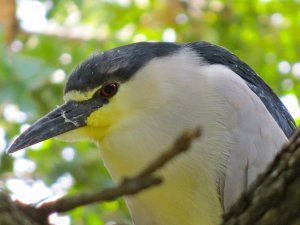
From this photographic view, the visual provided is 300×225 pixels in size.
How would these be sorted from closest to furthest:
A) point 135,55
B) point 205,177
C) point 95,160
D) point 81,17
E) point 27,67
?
point 205,177 → point 135,55 → point 27,67 → point 95,160 → point 81,17

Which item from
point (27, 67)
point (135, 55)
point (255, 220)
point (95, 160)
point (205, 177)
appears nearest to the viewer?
point (255, 220)

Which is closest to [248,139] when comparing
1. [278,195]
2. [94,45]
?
[278,195]

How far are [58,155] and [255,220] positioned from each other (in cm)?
432

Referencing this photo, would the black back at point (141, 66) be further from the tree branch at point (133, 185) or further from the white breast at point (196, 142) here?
the tree branch at point (133, 185)

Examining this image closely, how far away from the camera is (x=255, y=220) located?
243cm

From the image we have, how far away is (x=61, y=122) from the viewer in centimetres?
384

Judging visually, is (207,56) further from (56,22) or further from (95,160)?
(56,22)

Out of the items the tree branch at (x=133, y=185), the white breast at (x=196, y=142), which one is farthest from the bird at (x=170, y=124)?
the tree branch at (x=133, y=185)

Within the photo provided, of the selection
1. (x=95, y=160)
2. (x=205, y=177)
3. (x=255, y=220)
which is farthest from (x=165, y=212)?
(x=95, y=160)

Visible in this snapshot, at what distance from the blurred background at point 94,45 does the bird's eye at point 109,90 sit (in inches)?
64.8

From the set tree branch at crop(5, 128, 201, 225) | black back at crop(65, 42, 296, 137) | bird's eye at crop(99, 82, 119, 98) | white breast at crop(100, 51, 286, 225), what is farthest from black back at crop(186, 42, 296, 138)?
tree branch at crop(5, 128, 201, 225)

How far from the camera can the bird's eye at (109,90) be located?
12.5 ft

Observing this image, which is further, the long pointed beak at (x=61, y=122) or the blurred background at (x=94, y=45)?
the blurred background at (x=94, y=45)

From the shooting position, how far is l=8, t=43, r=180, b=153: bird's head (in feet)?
12.4
